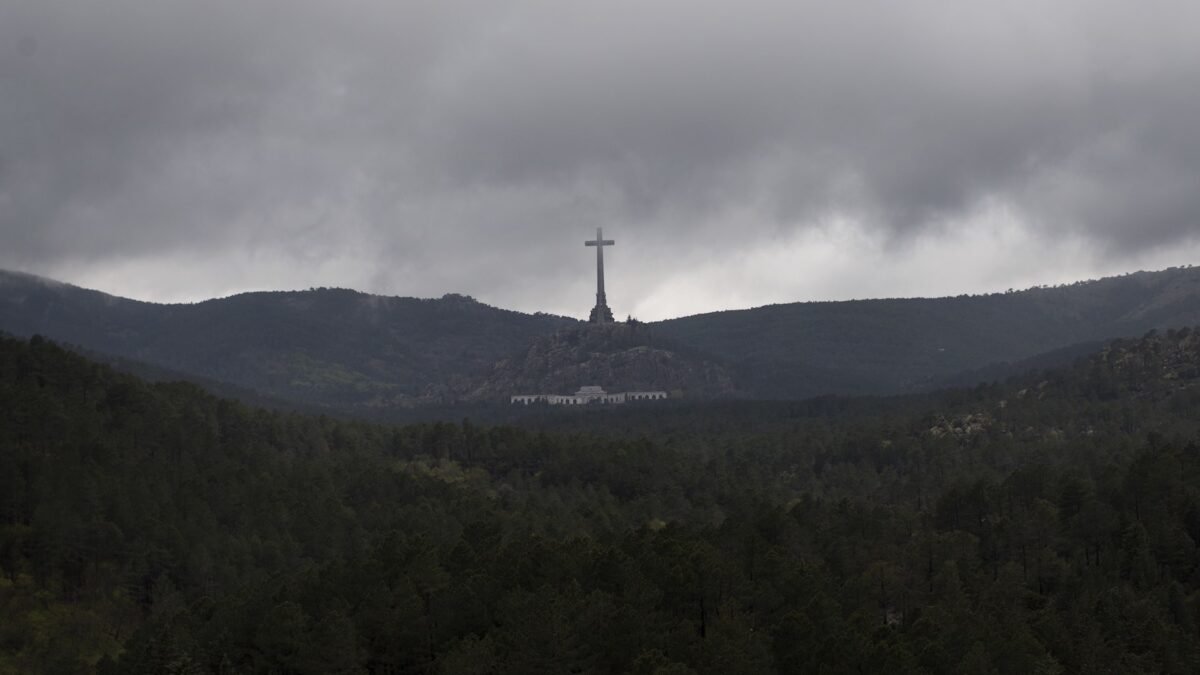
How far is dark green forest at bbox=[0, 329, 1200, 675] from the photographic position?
97.4 meters

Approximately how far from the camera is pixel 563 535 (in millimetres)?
152625

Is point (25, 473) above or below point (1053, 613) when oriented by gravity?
above

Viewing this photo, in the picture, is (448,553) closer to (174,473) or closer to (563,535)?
(563,535)

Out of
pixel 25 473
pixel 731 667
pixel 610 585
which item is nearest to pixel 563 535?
pixel 610 585

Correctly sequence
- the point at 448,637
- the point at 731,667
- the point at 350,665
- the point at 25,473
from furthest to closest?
the point at 25,473
the point at 448,637
the point at 350,665
the point at 731,667

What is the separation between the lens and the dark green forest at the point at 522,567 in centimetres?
9738

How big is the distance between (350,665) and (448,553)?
26.9 meters

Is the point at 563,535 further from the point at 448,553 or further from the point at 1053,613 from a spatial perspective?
the point at 1053,613

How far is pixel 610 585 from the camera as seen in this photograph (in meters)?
109

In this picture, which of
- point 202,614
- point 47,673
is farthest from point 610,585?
point 47,673

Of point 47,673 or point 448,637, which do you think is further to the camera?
point 47,673

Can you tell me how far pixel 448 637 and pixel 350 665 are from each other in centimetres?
881

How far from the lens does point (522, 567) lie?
11344 cm

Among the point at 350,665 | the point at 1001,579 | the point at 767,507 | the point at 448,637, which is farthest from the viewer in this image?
the point at 767,507
